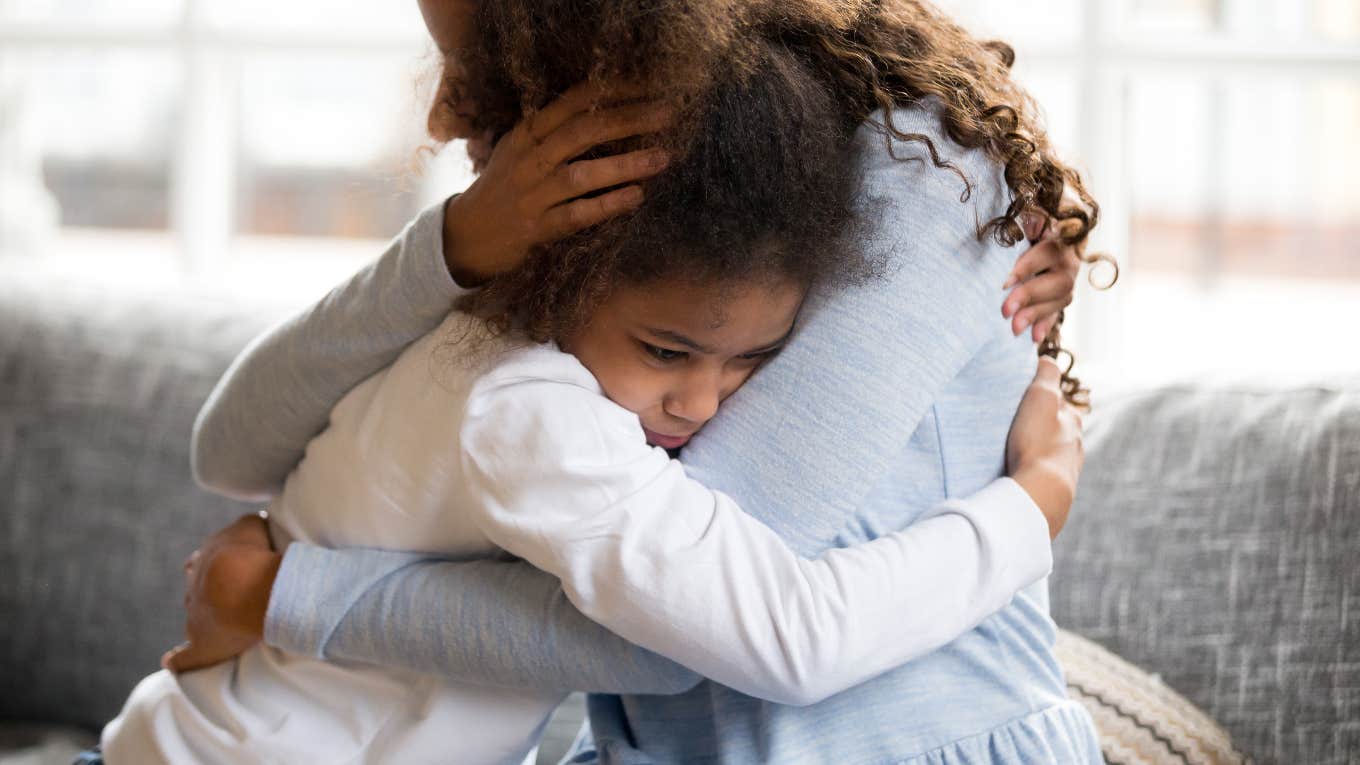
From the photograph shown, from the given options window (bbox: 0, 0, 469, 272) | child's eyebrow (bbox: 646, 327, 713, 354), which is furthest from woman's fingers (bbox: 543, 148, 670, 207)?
window (bbox: 0, 0, 469, 272)

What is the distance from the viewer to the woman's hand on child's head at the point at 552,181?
908 mm

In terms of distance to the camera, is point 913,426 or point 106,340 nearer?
point 913,426

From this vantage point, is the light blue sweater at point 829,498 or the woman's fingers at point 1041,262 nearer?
the light blue sweater at point 829,498

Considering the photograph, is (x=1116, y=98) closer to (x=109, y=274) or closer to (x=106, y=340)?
(x=106, y=340)

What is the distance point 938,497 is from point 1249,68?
1407 mm

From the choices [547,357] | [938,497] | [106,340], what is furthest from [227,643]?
[106,340]

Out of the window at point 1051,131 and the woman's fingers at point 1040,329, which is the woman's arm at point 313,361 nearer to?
the woman's fingers at point 1040,329

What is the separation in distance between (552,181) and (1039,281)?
409 mm

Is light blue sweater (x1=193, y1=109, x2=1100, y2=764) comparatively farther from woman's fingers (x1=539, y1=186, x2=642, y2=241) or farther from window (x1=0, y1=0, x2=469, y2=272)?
window (x1=0, y1=0, x2=469, y2=272)

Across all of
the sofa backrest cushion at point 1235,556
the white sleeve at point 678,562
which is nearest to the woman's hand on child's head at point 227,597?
the white sleeve at point 678,562

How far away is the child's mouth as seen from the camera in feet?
3.32

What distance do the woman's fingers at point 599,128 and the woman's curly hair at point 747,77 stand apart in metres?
0.01

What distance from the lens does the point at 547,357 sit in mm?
938

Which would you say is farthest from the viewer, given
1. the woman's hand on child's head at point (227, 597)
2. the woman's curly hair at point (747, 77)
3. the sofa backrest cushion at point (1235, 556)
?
the sofa backrest cushion at point (1235, 556)
